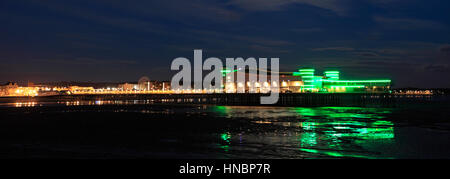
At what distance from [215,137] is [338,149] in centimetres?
670

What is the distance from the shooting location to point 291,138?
18.7m

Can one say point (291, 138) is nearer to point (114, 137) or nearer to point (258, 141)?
point (258, 141)

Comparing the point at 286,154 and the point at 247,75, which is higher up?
the point at 247,75

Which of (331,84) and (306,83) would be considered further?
(306,83)

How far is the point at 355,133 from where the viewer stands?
2105 cm
